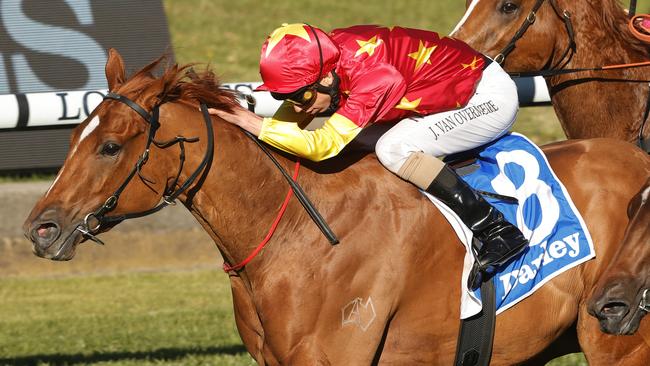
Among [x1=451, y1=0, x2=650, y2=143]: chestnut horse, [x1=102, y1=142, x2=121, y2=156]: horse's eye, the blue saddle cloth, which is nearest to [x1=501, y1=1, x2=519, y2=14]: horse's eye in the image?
[x1=451, y1=0, x2=650, y2=143]: chestnut horse

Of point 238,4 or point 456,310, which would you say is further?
point 238,4

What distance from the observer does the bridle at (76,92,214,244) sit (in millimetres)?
4281

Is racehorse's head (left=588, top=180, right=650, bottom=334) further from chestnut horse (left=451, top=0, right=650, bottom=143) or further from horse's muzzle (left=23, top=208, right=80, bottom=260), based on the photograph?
horse's muzzle (left=23, top=208, right=80, bottom=260)

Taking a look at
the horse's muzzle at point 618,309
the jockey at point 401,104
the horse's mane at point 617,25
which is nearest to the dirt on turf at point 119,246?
the horse's mane at point 617,25

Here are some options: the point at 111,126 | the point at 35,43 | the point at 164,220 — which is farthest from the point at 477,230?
the point at 35,43

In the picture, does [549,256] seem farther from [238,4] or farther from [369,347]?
[238,4]

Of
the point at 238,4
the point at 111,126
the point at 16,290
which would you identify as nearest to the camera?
the point at 111,126

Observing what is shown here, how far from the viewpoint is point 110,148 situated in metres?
4.29

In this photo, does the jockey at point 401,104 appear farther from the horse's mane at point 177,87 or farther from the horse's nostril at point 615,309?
the horse's nostril at point 615,309

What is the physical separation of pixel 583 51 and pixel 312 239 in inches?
88.3

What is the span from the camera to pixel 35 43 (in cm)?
998

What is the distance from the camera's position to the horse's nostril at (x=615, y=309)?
431cm

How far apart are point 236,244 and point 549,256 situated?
1307 mm

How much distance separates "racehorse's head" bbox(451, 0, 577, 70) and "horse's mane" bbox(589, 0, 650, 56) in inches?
6.9
